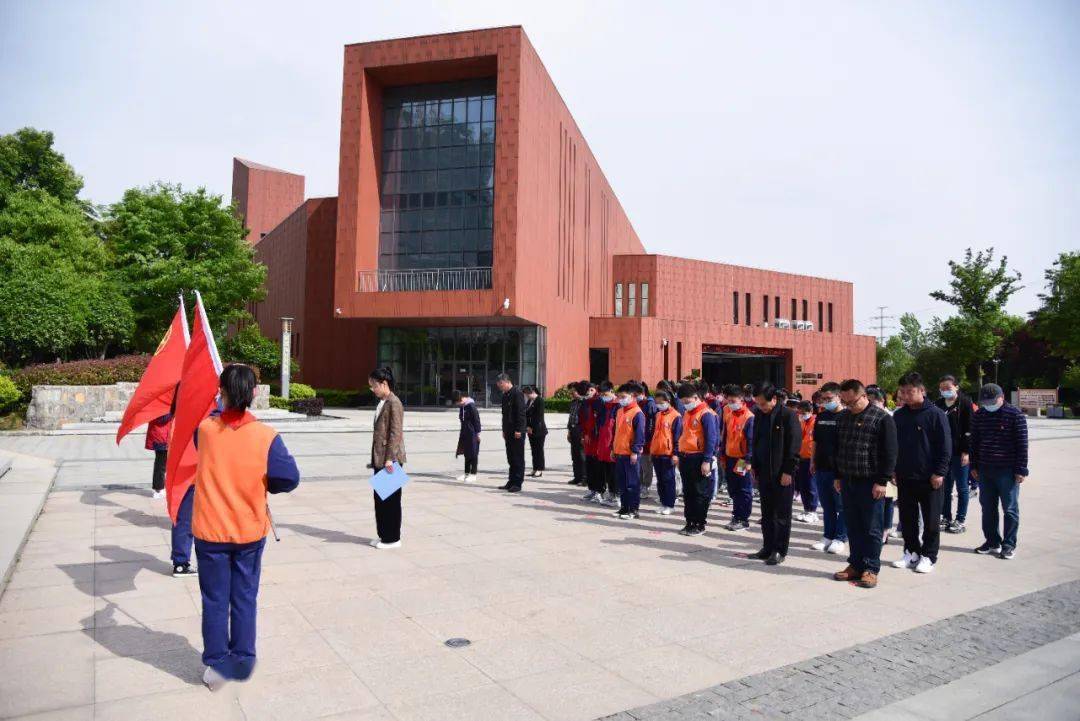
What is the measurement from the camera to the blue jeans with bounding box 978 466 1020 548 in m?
7.24

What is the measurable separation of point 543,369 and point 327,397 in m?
11.5

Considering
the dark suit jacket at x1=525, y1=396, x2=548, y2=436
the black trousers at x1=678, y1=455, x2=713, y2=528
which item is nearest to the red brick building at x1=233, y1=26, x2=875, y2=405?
the dark suit jacket at x1=525, y1=396, x2=548, y2=436

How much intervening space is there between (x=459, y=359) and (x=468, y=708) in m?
34.2

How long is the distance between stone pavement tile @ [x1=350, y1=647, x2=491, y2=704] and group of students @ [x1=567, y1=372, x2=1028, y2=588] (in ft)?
12.1

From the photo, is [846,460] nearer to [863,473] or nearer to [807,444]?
[863,473]

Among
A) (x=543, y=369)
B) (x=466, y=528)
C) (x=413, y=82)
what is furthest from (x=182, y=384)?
(x=413, y=82)

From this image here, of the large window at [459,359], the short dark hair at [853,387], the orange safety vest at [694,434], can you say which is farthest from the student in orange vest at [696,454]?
the large window at [459,359]

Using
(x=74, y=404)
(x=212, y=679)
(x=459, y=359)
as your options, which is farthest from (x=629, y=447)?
(x=459, y=359)

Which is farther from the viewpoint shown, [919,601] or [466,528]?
[466,528]

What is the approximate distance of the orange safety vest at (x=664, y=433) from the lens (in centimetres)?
888

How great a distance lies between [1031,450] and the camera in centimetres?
2072

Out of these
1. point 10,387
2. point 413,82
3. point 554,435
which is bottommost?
point 554,435

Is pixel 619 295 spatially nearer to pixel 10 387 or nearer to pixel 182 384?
pixel 10 387

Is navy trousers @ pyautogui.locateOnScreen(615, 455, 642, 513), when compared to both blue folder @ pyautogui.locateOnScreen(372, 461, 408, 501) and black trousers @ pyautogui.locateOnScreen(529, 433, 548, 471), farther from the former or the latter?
black trousers @ pyautogui.locateOnScreen(529, 433, 548, 471)
